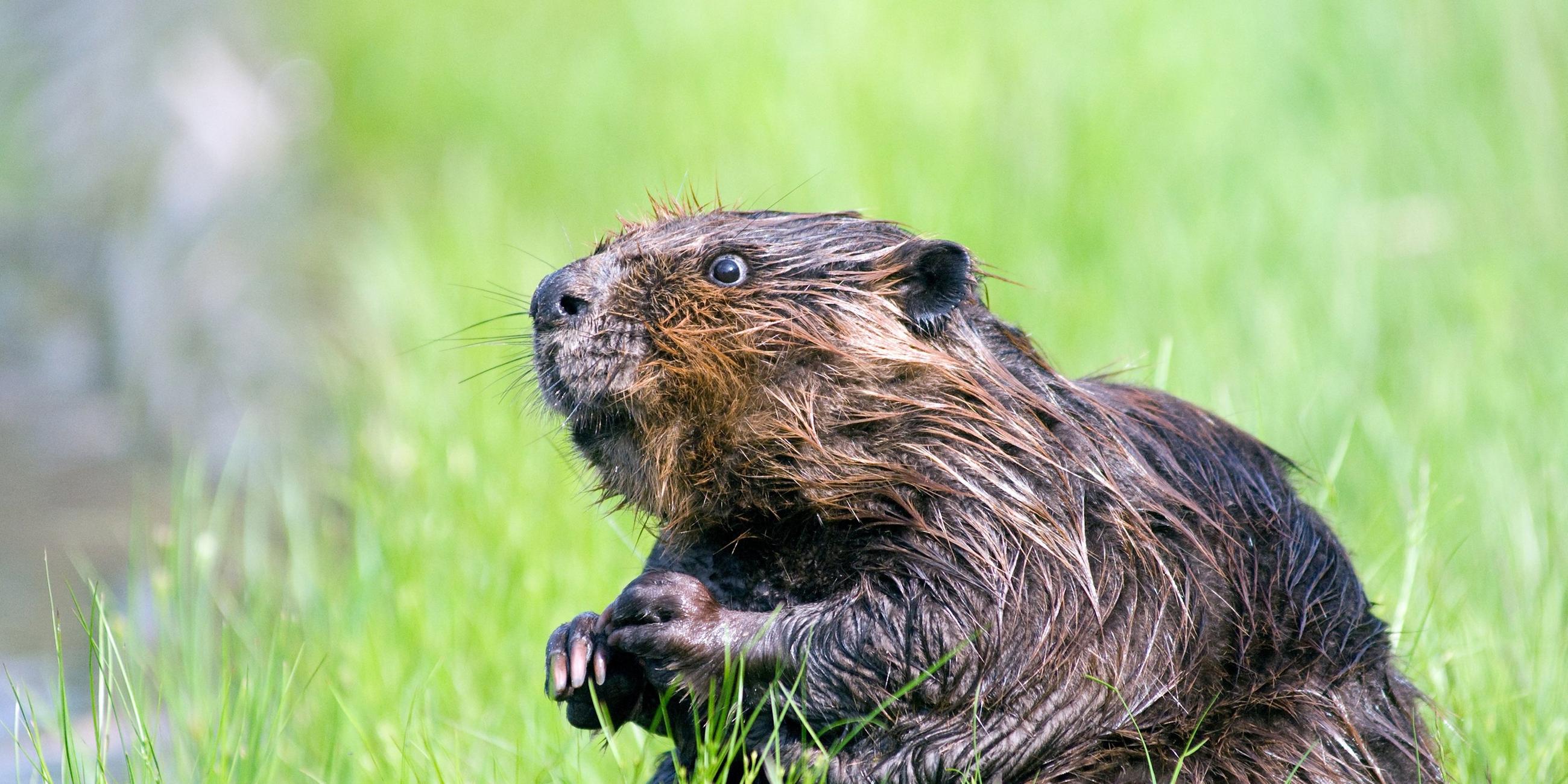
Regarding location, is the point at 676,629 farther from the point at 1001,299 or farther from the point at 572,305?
the point at 1001,299

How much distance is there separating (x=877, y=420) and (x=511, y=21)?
30.4ft

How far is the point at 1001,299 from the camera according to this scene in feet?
19.2

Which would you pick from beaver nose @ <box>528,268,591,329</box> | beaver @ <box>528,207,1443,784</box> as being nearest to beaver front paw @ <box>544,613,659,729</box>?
beaver @ <box>528,207,1443,784</box>

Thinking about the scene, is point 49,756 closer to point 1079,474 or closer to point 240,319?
point 1079,474

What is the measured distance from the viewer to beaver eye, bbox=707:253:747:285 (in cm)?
279

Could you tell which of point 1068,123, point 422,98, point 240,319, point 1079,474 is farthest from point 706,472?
point 422,98

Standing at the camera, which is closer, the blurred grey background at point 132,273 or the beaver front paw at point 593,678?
the beaver front paw at point 593,678

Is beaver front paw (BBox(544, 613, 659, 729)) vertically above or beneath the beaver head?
beneath

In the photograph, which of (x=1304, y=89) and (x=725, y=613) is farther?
(x=1304, y=89)

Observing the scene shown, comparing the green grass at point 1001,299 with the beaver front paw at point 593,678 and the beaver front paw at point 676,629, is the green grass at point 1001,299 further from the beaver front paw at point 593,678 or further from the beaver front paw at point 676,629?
the beaver front paw at point 676,629

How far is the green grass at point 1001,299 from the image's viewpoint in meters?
3.73

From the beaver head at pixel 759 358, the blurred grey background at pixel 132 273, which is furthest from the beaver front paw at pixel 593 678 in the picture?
the blurred grey background at pixel 132 273

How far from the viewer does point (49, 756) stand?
4.34 metres

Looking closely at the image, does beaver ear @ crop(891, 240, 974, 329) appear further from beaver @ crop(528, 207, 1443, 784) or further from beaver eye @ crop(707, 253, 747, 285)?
beaver eye @ crop(707, 253, 747, 285)
